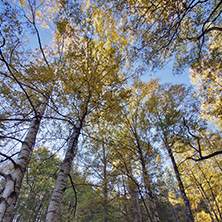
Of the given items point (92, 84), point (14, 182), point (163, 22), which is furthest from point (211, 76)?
point (14, 182)

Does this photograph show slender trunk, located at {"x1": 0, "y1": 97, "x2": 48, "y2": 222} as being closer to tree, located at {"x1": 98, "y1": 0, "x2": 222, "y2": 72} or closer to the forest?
the forest

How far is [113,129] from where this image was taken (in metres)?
5.17

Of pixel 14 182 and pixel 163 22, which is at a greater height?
pixel 163 22

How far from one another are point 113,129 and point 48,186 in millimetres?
8258

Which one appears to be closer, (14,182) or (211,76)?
(14,182)

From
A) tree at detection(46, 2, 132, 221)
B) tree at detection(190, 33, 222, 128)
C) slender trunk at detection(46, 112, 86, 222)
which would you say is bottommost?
slender trunk at detection(46, 112, 86, 222)

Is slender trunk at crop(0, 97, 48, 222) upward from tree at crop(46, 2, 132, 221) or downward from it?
downward

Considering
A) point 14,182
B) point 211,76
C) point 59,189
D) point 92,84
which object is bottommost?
point 59,189

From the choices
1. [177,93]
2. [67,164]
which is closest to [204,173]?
[177,93]

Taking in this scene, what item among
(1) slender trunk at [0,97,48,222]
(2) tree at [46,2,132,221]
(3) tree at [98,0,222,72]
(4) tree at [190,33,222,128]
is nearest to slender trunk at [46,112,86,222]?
(2) tree at [46,2,132,221]

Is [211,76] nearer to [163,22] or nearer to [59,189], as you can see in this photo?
[163,22]

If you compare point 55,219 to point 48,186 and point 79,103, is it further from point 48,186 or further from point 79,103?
point 48,186

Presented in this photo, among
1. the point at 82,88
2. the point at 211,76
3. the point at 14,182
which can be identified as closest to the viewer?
the point at 14,182

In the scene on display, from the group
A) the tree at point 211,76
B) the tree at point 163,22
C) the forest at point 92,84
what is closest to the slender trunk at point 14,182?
the forest at point 92,84
